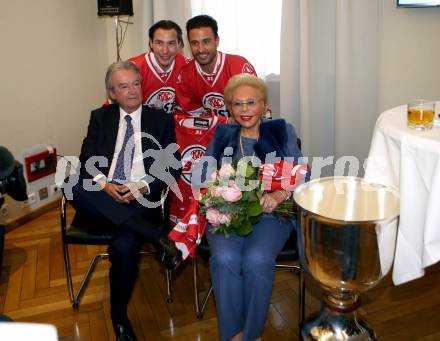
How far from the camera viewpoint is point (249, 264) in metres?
1.94

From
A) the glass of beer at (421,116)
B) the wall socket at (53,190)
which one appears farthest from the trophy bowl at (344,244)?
the wall socket at (53,190)

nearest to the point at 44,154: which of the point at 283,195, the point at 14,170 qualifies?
the point at 14,170

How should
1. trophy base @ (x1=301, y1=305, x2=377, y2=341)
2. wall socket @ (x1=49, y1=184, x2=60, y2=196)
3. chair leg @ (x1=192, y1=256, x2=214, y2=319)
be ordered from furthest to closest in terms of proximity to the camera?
wall socket @ (x1=49, y1=184, x2=60, y2=196) < chair leg @ (x1=192, y1=256, x2=214, y2=319) < trophy base @ (x1=301, y1=305, x2=377, y2=341)

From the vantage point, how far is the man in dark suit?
2.17 meters

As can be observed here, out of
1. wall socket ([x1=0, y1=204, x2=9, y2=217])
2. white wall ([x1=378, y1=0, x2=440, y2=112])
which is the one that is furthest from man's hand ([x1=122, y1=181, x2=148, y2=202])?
white wall ([x1=378, y1=0, x2=440, y2=112])

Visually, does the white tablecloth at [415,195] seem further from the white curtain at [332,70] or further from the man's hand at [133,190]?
the white curtain at [332,70]

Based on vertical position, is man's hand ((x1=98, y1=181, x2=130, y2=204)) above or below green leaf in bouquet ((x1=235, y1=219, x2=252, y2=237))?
above

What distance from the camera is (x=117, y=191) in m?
2.37

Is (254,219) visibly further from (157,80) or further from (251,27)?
(251,27)

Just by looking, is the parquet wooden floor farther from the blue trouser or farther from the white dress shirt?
the white dress shirt

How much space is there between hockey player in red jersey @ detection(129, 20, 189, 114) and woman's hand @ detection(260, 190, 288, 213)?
1.10m

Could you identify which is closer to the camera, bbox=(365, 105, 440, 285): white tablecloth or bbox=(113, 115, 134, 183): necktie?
bbox=(365, 105, 440, 285): white tablecloth

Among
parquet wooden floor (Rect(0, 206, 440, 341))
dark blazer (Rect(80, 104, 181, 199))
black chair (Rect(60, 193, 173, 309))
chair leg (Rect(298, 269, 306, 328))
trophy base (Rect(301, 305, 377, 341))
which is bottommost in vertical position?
parquet wooden floor (Rect(0, 206, 440, 341))

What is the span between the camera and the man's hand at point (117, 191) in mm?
2361
